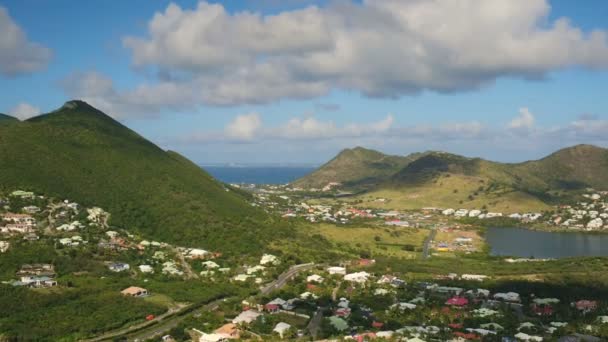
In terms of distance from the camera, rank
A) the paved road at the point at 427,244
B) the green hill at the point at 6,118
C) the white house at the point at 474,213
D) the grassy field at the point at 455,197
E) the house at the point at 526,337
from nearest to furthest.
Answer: the house at the point at 526,337
the paved road at the point at 427,244
the green hill at the point at 6,118
the white house at the point at 474,213
the grassy field at the point at 455,197

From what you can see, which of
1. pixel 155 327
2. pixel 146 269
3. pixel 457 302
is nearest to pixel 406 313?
pixel 457 302

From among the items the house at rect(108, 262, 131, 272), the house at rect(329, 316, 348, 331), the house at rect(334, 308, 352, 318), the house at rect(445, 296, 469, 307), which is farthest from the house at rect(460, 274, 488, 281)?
the house at rect(108, 262, 131, 272)

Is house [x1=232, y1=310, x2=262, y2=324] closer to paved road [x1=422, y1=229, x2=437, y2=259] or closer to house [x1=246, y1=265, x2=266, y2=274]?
house [x1=246, y1=265, x2=266, y2=274]

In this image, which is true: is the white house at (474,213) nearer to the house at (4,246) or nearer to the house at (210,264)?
the house at (210,264)

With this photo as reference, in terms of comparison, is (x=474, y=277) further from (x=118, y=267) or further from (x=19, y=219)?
(x=19, y=219)

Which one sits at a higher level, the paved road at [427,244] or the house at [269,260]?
the house at [269,260]

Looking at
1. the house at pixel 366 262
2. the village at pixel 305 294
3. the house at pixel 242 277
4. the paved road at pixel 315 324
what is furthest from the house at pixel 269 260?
the paved road at pixel 315 324
